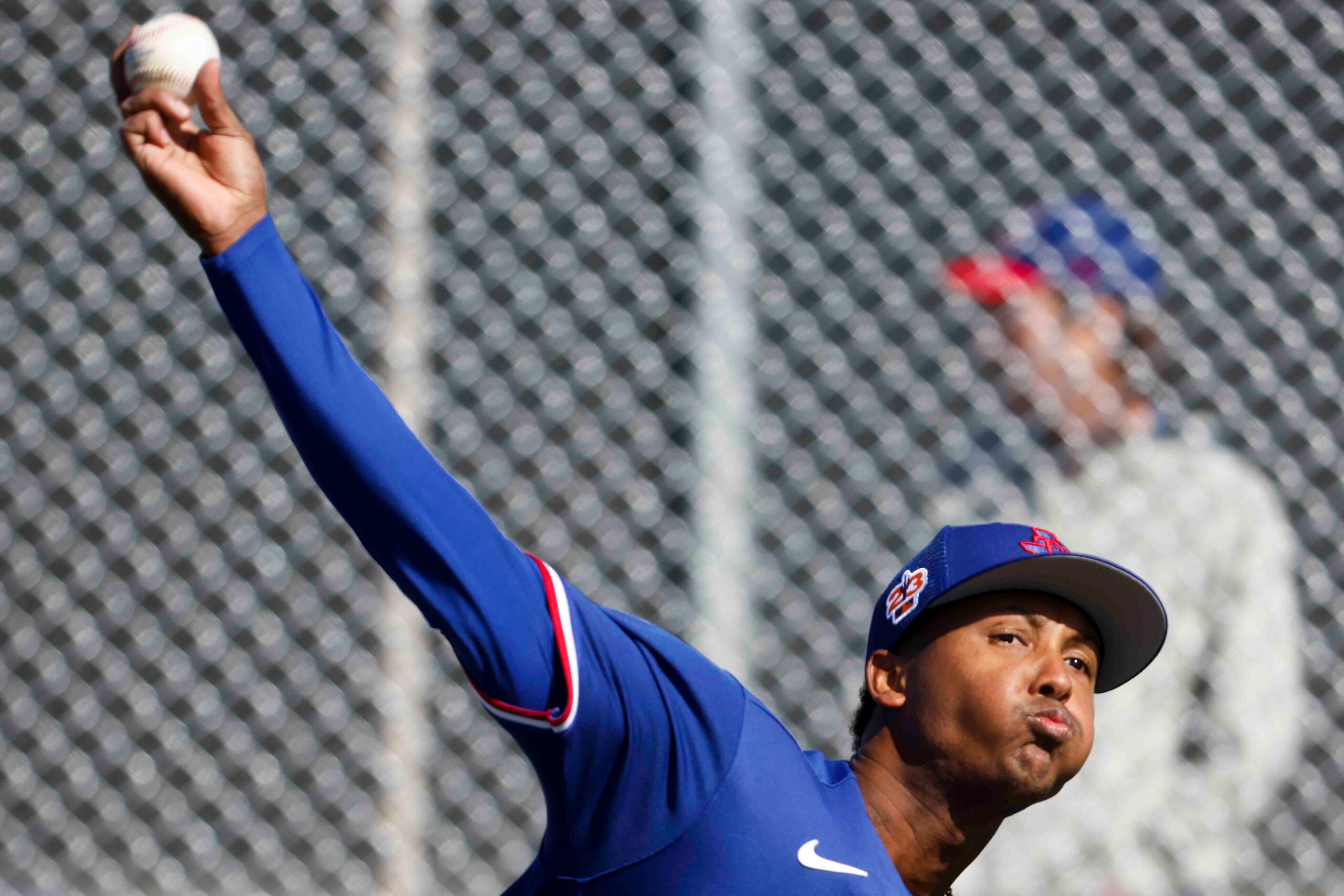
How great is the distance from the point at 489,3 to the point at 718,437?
44.5 inches

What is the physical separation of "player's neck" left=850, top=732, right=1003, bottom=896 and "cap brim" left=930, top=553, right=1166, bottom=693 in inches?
8.7

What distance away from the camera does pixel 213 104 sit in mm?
1467

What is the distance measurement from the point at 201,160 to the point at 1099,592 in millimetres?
1191

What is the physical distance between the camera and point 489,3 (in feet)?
10.7

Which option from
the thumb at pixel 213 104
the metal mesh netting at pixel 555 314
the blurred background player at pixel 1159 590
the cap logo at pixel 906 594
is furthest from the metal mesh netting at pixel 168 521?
the thumb at pixel 213 104

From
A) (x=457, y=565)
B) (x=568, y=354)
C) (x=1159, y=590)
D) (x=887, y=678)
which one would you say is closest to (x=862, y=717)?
(x=887, y=678)

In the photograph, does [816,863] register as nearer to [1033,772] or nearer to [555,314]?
[1033,772]

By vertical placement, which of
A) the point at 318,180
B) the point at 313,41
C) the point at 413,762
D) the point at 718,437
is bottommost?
the point at 413,762

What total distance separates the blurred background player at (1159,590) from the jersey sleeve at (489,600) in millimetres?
1688

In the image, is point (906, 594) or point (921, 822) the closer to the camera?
point (921, 822)

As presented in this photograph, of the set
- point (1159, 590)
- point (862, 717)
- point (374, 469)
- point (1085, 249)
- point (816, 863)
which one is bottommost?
point (1159, 590)

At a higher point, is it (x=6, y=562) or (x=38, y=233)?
(x=38, y=233)

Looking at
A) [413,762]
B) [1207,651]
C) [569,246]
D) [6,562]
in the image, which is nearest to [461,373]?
[569,246]

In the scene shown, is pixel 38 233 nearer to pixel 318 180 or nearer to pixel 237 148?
pixel 318 180
